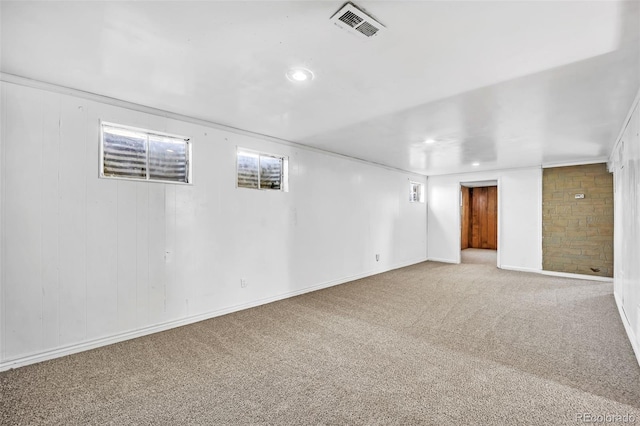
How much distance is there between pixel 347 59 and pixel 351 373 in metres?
Result: 2.40

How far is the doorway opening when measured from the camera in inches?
410

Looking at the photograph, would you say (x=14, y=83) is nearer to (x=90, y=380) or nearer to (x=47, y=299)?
(x=47, y=299)

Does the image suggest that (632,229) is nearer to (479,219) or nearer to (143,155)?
(143,155)

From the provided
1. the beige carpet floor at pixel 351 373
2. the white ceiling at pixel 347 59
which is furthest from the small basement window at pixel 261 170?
the beige carpet floor at pixel 351 373

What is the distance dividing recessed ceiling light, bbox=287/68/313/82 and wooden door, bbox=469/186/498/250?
10152 mm

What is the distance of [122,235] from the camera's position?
2965 mm

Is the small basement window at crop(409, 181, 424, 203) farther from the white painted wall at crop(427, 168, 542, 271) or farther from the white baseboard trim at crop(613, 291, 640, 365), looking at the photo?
the white baseboard trim at crop(613, 291, 640, 365)

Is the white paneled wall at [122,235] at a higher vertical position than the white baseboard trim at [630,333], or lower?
higher

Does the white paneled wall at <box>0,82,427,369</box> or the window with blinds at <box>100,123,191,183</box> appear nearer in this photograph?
the white paneled wall at <box>0,82,427,369</box>

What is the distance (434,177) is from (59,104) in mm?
7720

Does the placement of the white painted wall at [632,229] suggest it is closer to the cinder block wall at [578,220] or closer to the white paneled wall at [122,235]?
the cinder block wall at [578,220]

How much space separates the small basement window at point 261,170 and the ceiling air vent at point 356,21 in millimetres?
2557

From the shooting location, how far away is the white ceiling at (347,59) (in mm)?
1629

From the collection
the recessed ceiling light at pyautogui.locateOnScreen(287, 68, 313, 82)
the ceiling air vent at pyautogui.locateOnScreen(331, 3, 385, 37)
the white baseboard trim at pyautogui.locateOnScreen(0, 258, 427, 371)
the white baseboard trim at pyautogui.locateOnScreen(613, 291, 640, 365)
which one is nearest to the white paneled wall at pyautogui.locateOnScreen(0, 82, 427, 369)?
the white baseboard trim at pyautogui.locateOnScreen(0, 258, 427, 371)
